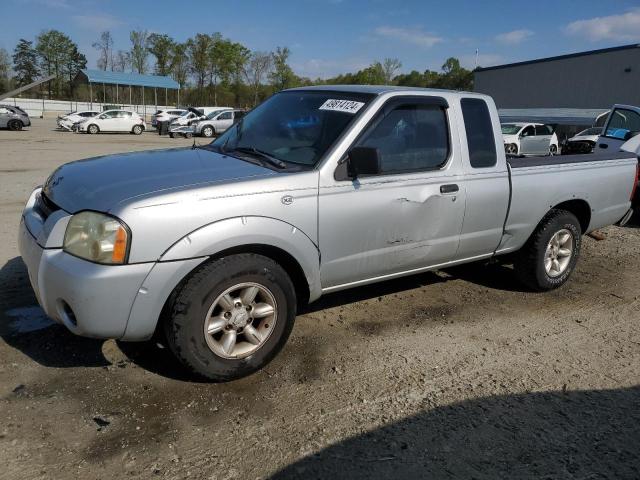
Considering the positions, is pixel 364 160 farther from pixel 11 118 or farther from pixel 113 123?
pixel 11 118

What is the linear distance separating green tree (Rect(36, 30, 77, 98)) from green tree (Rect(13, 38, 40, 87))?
1.83 metres

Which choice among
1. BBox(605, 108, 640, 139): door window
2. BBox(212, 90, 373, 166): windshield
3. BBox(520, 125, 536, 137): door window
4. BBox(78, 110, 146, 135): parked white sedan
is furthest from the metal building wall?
BBox(212, 90, 373, 166): windshield

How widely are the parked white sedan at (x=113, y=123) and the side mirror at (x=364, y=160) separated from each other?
32260 mm

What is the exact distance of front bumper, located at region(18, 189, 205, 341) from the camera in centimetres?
276

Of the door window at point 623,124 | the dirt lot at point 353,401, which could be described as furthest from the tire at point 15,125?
the door window at point 623,124

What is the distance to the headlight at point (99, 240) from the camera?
9.08ft

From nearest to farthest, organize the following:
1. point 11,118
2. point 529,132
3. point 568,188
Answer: point 568,188 < point 529,132 < point 11,118

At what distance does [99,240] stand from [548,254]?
4041 mm

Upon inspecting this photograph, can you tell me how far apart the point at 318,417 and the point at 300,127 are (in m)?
2.06

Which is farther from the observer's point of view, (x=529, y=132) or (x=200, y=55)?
(x=200, y=55)

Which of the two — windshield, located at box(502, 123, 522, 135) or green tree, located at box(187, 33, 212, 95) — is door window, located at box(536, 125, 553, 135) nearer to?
windshield, located at box(502, 123, 522, 135)

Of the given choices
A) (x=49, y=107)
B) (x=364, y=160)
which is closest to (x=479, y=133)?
(x=364, y=160)

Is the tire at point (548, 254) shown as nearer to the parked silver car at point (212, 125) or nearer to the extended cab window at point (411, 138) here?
the extended cab window at point (411, 138)

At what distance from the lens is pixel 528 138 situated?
2103cm
